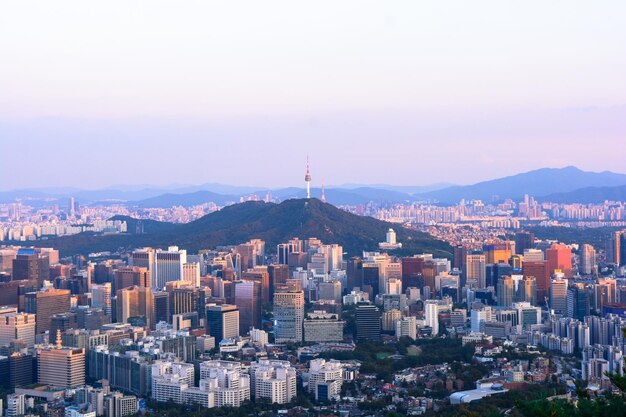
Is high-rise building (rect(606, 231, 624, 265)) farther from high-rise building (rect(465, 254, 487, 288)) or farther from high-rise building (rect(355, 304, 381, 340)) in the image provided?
high-rise building (rect(355, 304, 381, 340))

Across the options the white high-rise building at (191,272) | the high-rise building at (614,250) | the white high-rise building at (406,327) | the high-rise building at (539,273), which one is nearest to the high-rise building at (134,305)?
the white high-rise building at (191,272)

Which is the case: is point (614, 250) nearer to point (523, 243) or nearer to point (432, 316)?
point (523, 243)

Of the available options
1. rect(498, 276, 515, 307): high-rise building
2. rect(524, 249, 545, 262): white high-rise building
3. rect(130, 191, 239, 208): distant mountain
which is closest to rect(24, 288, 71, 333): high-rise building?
rect(498, 276, 515, 307): high-rise building

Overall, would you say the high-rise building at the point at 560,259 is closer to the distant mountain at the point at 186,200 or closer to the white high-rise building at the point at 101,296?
the white high-rise building at the point at 101,296

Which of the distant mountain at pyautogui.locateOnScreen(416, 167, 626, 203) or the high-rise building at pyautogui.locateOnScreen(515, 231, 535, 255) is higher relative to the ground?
the distant mountain at pyautogui.locateOnScreen(416, 167, 626, 203)

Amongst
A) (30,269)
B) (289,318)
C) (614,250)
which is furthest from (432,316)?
(614,250)

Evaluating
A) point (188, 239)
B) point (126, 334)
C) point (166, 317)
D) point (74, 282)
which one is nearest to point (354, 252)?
point (188, 239)
